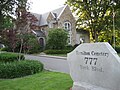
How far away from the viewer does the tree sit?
121 feet

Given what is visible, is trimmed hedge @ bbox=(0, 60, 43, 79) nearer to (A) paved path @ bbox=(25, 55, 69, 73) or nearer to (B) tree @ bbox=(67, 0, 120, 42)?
(A) paved path @ bbox=(25, 55, 69, 73)

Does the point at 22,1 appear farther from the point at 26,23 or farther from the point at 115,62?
the point at 115,62

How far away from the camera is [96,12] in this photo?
37125mm

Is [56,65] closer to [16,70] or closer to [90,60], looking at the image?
[16,70]

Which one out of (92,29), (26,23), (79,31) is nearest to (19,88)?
(26,23)

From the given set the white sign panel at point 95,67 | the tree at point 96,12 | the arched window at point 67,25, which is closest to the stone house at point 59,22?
the arched window at point 67,25

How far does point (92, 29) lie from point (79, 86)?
32.6 m

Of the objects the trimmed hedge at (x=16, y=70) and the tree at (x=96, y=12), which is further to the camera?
the tree at (x=96, y=12)

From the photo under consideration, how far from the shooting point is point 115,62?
5668 mm

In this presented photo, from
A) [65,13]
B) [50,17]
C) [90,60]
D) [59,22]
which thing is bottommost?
[90,60]

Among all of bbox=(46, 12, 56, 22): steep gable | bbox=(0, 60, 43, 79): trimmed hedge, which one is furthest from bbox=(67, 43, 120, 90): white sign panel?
bbox=(46, 12, 56, 22): steep gable

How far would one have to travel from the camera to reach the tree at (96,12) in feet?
121

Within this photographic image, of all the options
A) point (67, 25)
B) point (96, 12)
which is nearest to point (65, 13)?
point (67, 25)

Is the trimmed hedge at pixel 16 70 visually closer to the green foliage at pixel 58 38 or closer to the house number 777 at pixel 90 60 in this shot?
the house number 777 at pixel 90 60
